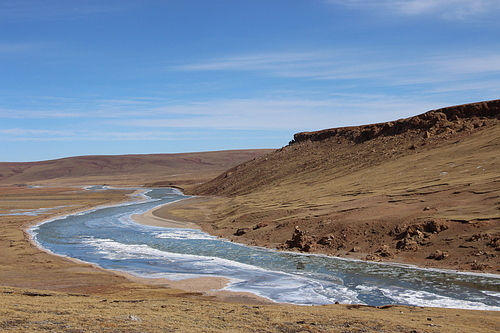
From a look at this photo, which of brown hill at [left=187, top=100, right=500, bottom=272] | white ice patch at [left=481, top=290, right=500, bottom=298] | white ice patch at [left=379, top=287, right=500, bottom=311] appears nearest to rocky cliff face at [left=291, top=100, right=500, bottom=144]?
brown hill at [left=187, top=100, right=500, bottom=272]

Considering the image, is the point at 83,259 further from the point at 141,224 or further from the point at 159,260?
the point at 141,224

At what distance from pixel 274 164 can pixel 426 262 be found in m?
55.9

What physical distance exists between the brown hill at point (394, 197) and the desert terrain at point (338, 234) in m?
0.11

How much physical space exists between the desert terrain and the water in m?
1.54

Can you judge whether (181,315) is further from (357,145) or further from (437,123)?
(357,145)

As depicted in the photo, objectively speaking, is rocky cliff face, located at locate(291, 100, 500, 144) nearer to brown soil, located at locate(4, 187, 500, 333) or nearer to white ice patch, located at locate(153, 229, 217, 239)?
white ice patch, located at locate(153, 229, 217, 239)

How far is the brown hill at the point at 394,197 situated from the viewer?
24766mm

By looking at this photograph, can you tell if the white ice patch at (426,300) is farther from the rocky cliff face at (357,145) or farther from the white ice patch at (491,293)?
the rocky cliff face at (357,145)

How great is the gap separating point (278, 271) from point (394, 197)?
47.4ft

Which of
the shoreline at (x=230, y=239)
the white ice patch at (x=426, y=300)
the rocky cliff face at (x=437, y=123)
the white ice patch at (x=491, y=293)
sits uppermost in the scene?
the rocky cliff face at (x=437, y=123)

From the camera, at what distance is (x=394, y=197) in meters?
34.0

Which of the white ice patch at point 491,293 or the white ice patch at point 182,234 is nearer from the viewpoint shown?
the white ice patch at point 491,293

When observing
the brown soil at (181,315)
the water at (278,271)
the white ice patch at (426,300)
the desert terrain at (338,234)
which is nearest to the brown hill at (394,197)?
the desert terrain at (338,234)

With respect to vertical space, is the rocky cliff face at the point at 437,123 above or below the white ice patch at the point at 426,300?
above
